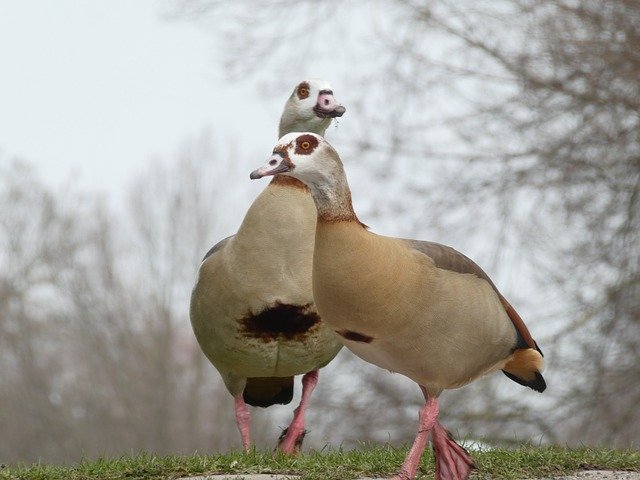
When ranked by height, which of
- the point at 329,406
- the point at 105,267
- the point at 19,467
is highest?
the point at 19,467

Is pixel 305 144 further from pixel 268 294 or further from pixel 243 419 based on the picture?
pixel 243 419

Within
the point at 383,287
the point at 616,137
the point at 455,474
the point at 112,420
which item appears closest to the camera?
the point at 383,287

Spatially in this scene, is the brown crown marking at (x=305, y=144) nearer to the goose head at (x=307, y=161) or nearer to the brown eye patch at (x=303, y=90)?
the goose head at (x=307, y=161)

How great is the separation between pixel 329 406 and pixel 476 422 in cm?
174

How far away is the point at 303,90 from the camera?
23.9ft

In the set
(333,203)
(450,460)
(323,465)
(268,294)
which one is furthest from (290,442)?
(333,203)

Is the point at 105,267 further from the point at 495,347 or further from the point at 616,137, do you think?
the point at 495,347

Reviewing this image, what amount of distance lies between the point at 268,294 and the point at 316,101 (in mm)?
1310

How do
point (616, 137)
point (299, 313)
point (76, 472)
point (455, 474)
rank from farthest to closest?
point (616, 137) → point (299, 313) → point (76, 472) → point (455, 474)

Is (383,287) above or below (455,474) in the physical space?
above

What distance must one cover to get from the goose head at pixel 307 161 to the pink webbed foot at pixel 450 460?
144 cm

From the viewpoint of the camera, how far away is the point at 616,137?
36.4 feet

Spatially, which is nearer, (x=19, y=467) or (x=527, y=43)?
(x=19, y=467)

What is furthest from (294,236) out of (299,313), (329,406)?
(329,406)
